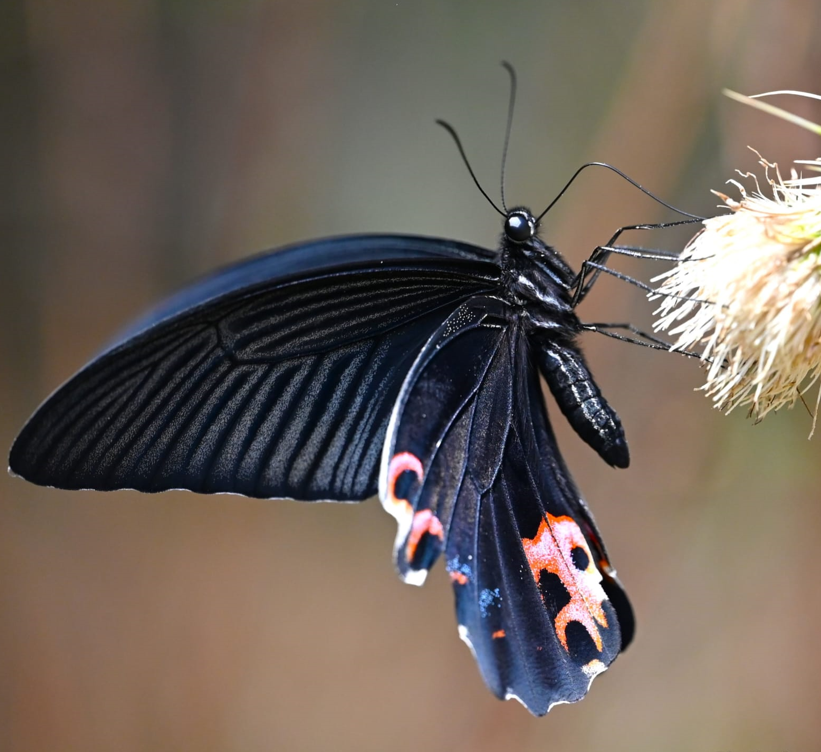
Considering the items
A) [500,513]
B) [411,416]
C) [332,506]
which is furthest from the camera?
[332,506]

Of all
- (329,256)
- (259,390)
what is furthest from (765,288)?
(259,390)

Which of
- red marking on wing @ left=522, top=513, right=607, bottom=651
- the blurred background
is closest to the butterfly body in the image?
red marking on wing @ left=522, top=513, right=607, bottom=651

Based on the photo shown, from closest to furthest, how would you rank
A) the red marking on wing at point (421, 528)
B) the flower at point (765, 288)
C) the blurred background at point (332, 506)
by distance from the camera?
1. the flower at point (765, 288)
2. the red marking on wing at point (421, 528)
3. the blurred background at point (332, 506)

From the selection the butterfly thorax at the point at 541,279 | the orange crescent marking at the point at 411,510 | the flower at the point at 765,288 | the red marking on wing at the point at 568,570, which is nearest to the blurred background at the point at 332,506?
the butterfly thorax at the point at 541,279

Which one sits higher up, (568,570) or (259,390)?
(259,390)

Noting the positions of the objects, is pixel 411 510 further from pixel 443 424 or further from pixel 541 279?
pixel 541 279

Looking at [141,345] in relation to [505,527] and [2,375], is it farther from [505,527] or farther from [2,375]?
[2,375]

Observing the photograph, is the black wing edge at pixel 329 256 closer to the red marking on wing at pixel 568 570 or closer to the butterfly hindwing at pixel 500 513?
the butterfly hindwing at pixel 500 513

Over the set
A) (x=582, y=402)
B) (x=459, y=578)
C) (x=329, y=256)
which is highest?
(x=329, y=256)
